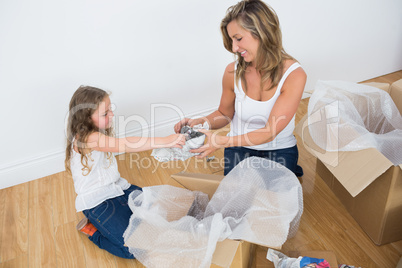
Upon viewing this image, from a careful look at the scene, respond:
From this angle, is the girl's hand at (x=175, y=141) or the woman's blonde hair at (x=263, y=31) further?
the girl's hand at (x=175, y=141)

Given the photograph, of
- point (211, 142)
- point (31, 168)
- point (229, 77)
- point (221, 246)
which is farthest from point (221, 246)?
point (31, 168)

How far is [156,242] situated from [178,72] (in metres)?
1.04

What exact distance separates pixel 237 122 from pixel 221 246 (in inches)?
24.8

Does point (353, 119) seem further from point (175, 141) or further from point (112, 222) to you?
point (112, 222)

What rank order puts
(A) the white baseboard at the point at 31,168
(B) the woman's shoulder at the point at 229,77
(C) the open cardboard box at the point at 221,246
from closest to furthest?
1. (C) the open cardboard box at the point at 221,246
2. (B) the woman's shoulder at the point at 229,77
3. (A) the white baseboard at the point at 31,168

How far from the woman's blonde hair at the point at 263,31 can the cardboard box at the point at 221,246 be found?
0.41m

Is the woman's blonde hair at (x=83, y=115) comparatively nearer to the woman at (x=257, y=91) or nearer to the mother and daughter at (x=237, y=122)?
the mother and daughter at (x=237, y=122)

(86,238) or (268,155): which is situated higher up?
(268,155)

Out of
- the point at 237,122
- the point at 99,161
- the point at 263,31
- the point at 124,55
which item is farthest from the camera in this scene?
the point at 124,55

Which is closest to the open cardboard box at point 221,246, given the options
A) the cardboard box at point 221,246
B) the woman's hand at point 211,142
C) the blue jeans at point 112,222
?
the cardboard box at point 221,246

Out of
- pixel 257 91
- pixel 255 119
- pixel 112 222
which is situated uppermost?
pixel 257 91

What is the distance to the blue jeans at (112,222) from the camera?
1.25 meters

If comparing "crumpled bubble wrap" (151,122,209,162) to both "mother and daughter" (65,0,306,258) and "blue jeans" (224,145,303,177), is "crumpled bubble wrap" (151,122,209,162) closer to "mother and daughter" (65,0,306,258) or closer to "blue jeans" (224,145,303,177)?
"mother and daughter" (65,0,306,258)

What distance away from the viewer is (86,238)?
1394 mm
